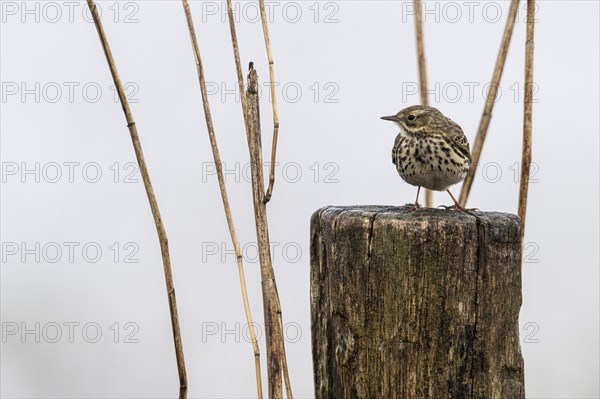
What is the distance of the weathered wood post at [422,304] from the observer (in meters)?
2.43

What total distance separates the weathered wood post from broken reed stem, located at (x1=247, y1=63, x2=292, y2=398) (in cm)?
78

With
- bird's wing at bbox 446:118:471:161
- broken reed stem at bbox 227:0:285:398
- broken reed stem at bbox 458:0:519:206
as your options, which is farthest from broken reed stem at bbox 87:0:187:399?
bird's wing at bbox 446:118:471:161

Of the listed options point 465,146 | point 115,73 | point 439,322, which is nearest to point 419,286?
point 439,322

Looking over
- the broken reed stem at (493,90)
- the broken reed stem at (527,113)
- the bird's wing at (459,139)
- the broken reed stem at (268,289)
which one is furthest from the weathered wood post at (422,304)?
the bird's wing at (459,139)

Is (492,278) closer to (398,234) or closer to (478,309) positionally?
(478,309)

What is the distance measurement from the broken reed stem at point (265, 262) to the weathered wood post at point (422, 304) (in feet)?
2.55

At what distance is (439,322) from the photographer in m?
2.44

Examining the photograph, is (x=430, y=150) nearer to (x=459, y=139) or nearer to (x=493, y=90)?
(x=459, y=139)

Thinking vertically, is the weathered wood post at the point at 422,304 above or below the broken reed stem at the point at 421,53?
below

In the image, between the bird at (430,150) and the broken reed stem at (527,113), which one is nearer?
the broken reed stem at (527,113)

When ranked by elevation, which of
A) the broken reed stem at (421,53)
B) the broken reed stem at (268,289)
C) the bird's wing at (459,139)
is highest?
the broken reed stem at (421,53)

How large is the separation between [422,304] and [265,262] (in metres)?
1.01

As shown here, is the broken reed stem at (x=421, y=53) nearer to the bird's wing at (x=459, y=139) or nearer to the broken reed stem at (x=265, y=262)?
the bird's wing at (x=459, y=139)

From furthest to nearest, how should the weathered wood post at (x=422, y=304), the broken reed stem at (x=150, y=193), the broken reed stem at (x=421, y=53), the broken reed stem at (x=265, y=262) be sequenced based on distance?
the broken reed stem at (x=421, y=53) < the broken reed stem at (x=265, y=262) < the broken reed stem at (x=150, y=193) < the weathered wood post at (x=422, y=304)
